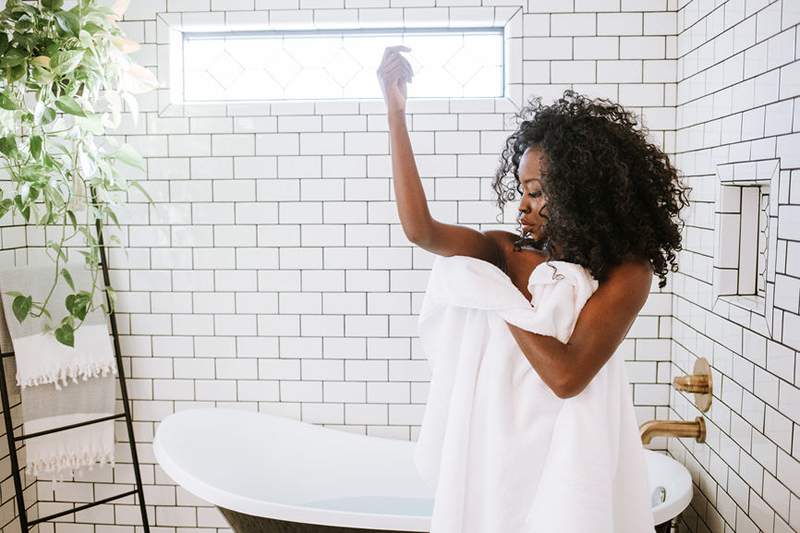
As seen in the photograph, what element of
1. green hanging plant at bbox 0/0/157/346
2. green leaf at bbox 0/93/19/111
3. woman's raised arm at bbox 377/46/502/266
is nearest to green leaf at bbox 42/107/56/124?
green hanging plant at bbox 0/0/157/346

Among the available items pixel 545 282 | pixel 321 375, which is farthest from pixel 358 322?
pixel 545 282

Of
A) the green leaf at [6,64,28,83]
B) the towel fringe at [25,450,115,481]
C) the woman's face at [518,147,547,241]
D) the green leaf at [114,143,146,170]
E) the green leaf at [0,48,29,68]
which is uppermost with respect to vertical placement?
the green leaf at [0,48,29,68]

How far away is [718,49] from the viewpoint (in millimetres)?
2340

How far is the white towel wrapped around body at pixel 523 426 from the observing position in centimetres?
150

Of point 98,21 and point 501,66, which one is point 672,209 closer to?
point 501,66

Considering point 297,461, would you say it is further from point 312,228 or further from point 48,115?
point 48,115

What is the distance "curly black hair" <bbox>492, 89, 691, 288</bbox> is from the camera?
1.49 meters

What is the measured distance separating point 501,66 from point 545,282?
1.70 metres

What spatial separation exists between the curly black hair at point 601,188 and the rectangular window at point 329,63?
148cm

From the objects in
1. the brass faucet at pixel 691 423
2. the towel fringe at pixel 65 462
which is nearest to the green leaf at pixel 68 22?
the towel fringe at pixel 65 462

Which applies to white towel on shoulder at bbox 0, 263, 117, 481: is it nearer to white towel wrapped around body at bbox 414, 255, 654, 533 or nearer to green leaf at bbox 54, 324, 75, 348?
green leaf at bbox 54, 324, 75, 348

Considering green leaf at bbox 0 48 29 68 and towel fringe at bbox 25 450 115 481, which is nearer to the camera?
green leaf at bbox 0 48 29 68

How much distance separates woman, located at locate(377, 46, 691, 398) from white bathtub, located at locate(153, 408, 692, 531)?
4.68 ft

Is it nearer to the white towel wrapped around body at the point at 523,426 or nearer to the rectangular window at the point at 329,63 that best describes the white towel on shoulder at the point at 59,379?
the rectangular window at the point at 329,63
